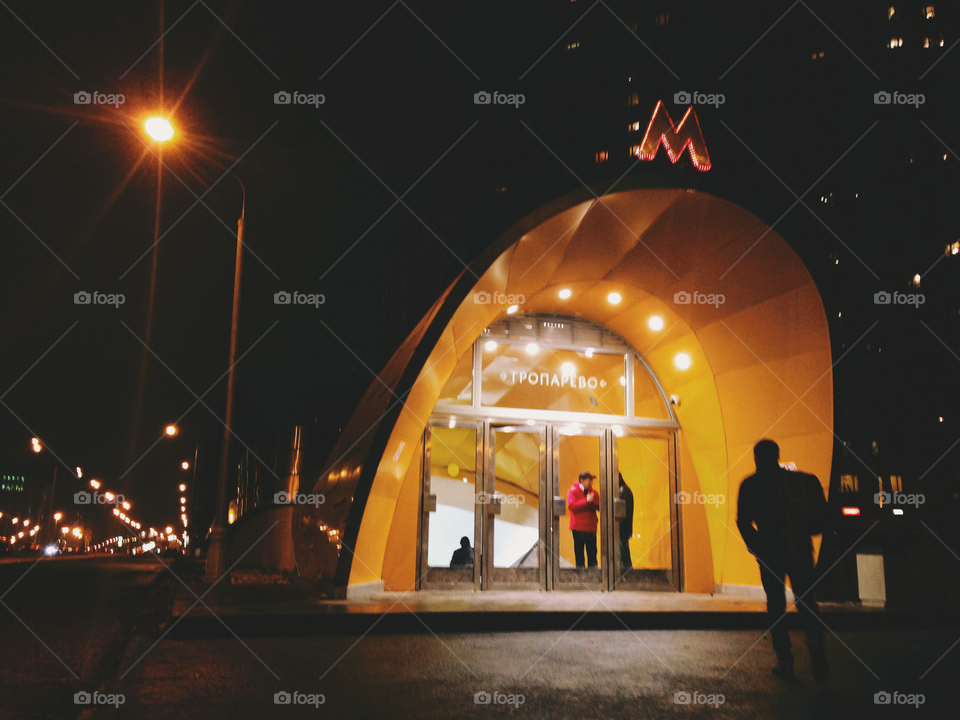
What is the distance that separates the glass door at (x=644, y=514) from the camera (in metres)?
12.1

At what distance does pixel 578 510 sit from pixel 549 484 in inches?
26.5

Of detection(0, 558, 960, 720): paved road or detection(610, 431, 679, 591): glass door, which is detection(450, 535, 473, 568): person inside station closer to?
detection(610, 431, 679, 591): glass door

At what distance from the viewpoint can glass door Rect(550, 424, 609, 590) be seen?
11.8 metres

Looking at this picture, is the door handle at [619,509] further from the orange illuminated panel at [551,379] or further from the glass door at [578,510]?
the orange illuminated panel at [551,379]

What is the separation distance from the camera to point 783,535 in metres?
5.50

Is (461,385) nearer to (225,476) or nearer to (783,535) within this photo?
(225,476)

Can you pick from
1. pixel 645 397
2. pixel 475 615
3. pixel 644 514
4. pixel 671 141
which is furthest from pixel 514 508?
pixel 671 141

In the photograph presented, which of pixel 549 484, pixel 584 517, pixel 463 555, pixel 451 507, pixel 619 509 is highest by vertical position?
pixel 549 484

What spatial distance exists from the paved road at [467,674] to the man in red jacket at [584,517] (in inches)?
150

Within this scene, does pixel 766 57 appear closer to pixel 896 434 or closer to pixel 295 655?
pixel 896 434

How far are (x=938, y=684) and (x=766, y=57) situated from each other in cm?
8438

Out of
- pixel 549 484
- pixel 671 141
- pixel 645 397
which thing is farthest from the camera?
pixel 645 397

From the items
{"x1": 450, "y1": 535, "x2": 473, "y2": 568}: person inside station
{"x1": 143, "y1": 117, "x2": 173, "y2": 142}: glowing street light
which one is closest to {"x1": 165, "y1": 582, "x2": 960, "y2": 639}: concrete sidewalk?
{"x1": 450, "y1": 535, "x2": 473, "y2": 568}: person inside station

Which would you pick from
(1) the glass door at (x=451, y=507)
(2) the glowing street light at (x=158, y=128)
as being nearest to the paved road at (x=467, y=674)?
(1) the glass door at (x=451, y=507)
